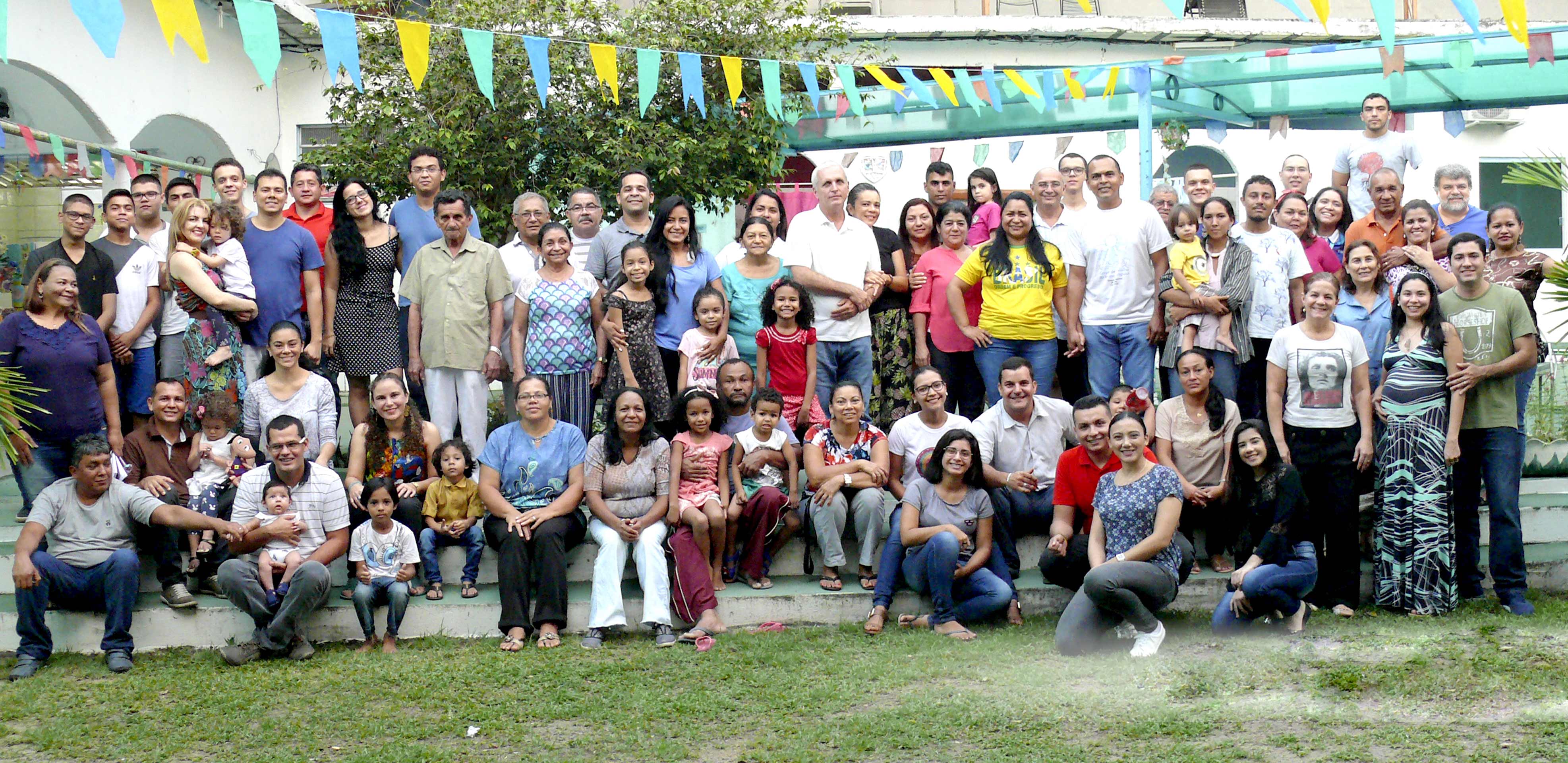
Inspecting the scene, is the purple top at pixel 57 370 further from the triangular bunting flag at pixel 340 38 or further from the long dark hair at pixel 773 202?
the long dark hair at pixel 773 202

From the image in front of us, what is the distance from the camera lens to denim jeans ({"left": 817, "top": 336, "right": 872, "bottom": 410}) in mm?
7086

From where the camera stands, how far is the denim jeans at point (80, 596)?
5.86 meters

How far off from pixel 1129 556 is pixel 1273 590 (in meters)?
Result: 0.59

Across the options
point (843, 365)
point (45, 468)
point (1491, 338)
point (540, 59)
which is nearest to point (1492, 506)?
point (1491, 338)

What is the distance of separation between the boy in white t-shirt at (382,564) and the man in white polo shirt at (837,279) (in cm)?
214

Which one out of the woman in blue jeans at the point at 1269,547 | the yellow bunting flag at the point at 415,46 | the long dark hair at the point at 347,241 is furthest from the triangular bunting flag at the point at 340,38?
the woman in blue jeans at the point at 1269,547

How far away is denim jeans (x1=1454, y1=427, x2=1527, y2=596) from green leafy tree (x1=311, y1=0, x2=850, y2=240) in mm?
5951

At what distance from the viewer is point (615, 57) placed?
7.69m

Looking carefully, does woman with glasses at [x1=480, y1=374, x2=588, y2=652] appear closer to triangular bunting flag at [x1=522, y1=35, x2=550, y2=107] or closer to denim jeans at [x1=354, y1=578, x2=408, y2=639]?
denim jeans at [x1=354, y1=578, x2=408, y2=639]

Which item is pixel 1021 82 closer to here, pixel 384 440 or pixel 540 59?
pixel 540 59

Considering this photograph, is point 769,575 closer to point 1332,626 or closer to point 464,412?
point 464,412

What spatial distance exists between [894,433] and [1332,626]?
6.73 feet

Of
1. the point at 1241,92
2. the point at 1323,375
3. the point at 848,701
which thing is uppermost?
the point at 1241,92

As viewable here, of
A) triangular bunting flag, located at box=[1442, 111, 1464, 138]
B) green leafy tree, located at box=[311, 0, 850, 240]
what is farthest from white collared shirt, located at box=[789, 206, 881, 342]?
triangular bunting flag, located at box=[1442, 111, 1464, 138]
